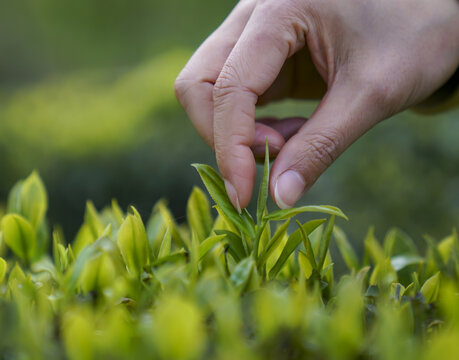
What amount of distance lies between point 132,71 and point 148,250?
4006mm

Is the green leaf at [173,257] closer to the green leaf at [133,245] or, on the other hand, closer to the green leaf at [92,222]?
the green leaf at [133,245]

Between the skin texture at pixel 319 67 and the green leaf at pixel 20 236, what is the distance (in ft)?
1.36

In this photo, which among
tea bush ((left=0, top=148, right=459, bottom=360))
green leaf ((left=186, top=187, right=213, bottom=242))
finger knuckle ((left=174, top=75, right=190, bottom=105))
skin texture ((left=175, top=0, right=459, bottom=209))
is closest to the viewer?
tea bush ((left=0, top=148, right=459, bottom=360))

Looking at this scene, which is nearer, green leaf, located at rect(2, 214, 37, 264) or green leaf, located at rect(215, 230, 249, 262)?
green leaf, located at rect(215, 230, 249, 262)

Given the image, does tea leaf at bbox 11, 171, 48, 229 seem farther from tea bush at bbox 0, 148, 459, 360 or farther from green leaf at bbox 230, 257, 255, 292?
green leaf at bbox 230, 257, 255, 292

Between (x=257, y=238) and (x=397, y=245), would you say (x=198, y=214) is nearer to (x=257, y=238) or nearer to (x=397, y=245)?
(x=257, y=238)

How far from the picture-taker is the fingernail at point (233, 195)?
939 millimetres

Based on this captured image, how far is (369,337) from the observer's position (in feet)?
2.15

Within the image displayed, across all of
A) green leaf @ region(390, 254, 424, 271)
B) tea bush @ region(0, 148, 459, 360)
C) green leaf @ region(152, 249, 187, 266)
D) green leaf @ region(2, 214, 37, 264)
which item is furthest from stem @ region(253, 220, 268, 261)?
green leaf @ region(2, 214, 37, 264)

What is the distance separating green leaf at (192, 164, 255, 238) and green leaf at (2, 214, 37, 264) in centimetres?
40

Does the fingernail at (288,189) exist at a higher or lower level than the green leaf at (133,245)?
lower

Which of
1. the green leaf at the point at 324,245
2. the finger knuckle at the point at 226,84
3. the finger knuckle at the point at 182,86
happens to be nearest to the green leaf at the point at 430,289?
the green leaf at the point at 324,245

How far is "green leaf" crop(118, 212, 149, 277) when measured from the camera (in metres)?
0.86

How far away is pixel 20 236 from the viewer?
109cm
